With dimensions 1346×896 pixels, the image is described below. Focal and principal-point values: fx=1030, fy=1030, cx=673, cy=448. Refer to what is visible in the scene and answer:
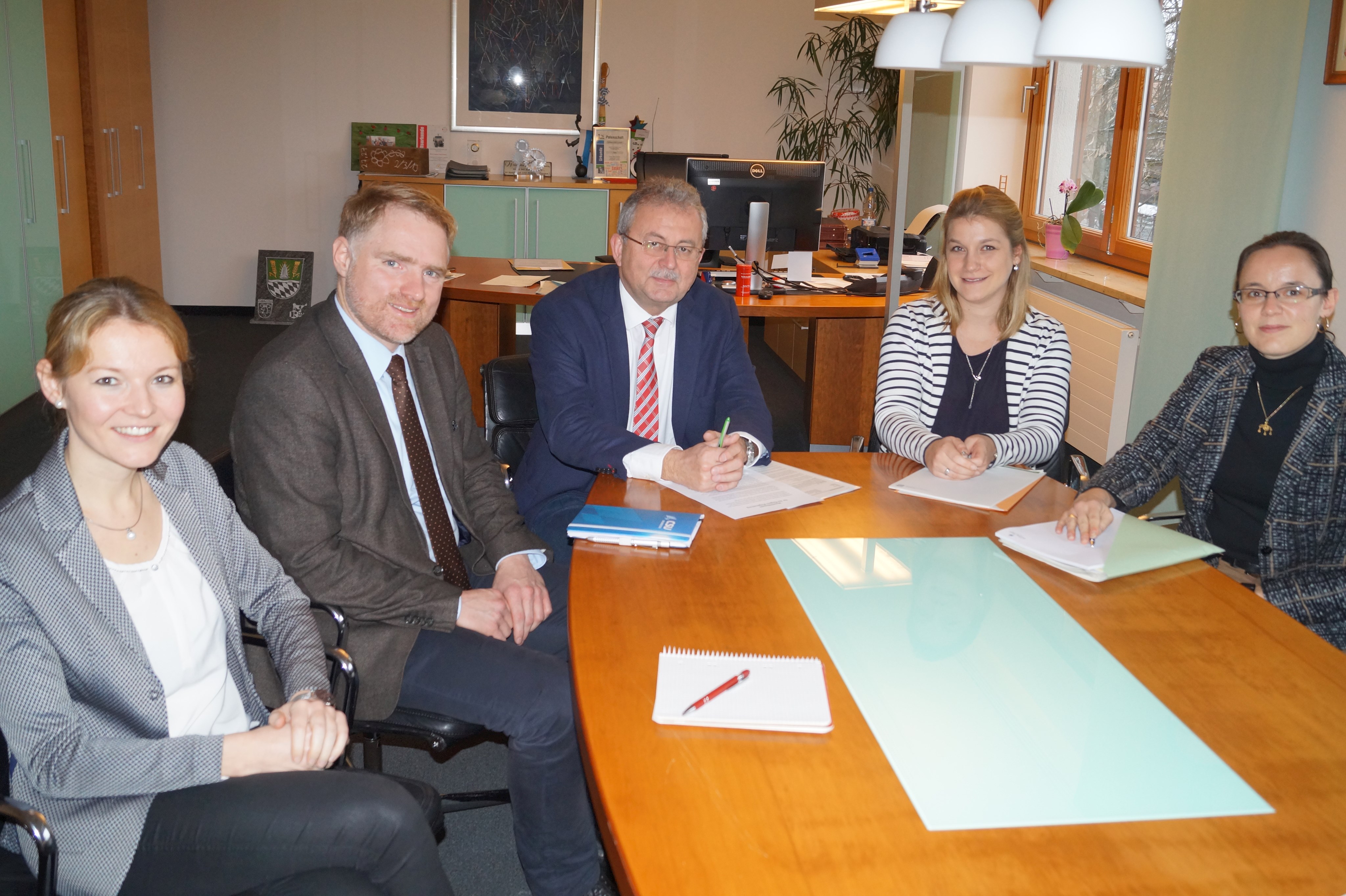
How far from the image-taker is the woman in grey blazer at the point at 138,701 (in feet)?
4.28

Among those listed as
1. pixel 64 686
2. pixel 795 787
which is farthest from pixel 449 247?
pixel 795 787

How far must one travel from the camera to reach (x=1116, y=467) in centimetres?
228

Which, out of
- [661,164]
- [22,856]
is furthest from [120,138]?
[22,856]

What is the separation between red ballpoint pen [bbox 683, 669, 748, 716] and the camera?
126 cm

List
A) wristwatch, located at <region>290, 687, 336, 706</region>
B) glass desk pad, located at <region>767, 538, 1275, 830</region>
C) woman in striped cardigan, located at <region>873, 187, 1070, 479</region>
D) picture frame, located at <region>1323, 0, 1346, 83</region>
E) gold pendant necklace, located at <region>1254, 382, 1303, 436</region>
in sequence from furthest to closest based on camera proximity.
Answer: picture frame, located at <region>1323, 0, 1346, 83</region> < woman in striped cardigan, located at <region>873, 187, 1070, 479</region> < gold pendant necklace, located at <region>1254, 382, 1303, 436</region> < wristwatch, located at <region>290, 687, 336, 706</region> < glass desk pad, located at <region>767, 538, 1275, 830</region>

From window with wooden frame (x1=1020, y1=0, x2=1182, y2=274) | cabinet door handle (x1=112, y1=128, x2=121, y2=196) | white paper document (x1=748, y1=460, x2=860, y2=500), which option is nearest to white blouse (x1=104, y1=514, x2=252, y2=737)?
white paper document (x1=748, y1=460, x2=860, y2=500)

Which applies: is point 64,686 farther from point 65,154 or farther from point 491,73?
point 491,73

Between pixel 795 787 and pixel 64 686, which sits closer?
pixel 795 787

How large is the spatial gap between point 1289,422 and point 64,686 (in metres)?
2.27

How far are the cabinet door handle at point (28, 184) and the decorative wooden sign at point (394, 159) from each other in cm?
246

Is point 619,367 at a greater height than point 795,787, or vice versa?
point 619,367

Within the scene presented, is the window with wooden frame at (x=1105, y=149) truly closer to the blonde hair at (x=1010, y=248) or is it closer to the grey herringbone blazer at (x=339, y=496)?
the blonde hair at (x=1010, y=248)

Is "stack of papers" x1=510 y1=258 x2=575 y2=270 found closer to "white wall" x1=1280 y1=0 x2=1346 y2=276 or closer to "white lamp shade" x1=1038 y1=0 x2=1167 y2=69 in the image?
"white wall" x1=1280 y1=0 x2=1346 y2=276

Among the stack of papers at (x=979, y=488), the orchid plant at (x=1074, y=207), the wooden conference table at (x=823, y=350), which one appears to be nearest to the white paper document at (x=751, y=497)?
the stack of papers at (x=979, y=488)
